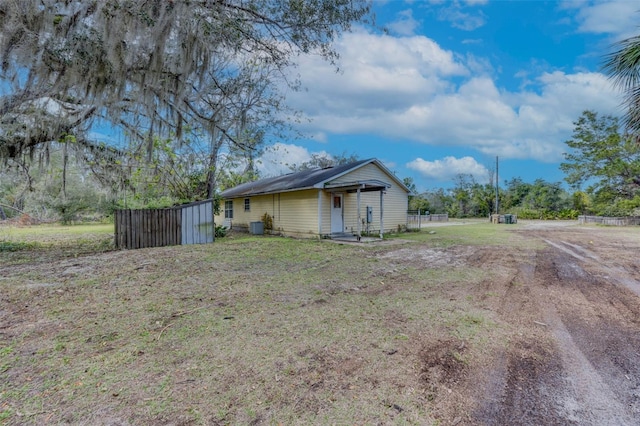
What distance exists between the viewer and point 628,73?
480cm

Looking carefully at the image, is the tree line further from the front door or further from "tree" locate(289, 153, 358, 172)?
"tree" locate(289, 153, 358, 172)

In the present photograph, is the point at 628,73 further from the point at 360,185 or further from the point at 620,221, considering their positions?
the point at 620,221

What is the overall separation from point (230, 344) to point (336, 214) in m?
10.6

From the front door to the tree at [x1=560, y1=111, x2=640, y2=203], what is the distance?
80.5 ft

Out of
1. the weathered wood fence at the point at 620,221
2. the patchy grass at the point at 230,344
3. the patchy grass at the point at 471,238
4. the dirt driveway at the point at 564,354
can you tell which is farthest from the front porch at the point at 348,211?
the weathered wood fence at the point at 620,221

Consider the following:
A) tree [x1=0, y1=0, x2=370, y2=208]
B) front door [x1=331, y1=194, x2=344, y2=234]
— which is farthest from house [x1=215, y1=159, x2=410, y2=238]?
tree [x1=0, y1=0, x2=370, y2=208]

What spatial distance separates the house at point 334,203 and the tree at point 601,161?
793 inches

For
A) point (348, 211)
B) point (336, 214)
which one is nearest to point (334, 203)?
point (336, 214)

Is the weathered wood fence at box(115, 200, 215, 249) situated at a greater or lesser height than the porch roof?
lesser

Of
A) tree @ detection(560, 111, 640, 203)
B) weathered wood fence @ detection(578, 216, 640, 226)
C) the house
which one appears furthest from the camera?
tree @ detection(560, 111, 640, 203)

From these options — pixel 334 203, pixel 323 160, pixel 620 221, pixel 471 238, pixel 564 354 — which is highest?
pixel 323 160

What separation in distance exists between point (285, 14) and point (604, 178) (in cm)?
3170

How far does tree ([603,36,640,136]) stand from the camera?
4.64 m

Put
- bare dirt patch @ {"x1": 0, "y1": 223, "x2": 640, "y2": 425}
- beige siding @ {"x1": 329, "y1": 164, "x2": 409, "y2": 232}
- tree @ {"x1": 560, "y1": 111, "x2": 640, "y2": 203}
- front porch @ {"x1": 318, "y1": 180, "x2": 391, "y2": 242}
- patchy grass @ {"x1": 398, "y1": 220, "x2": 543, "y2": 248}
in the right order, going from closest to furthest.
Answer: bare dirt patch @ {"x1": 0, "y1": 223, "x2": 640, "y2": 425} < patchy grass @ {"x1": 398, "y1": 220, "x2": 543, "y2": 248} < front porch @ {"x1": 318, "y1": 180, "x2": 391, "y2": 242} < beige siding @ {"x1": 329, "y1": 164, "x2": 409, "y2": 232} < tree @ {"x1": 560, "y1": 111, "x2": 640, "y2": 203}
